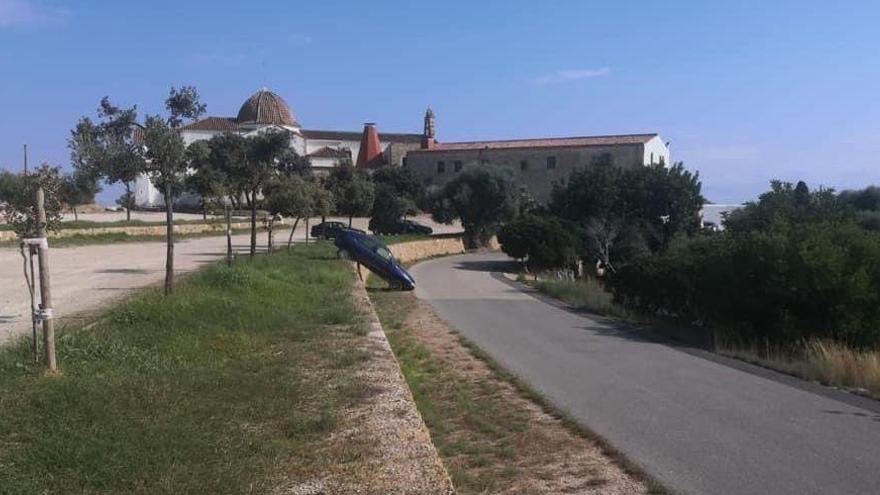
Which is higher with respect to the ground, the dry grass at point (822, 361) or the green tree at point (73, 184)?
the green tree at point (73, 184)

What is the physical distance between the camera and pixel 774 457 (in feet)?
26.9

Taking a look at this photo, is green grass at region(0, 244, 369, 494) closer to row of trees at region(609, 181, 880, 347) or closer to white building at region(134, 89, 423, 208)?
row of trees at region(609, 181, 880, 347)

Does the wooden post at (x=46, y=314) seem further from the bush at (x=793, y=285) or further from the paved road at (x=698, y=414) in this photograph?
the bush at (x=793, y=285)

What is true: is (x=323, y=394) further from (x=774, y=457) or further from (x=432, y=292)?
(x=432, y=292)

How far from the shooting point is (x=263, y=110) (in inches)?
4040

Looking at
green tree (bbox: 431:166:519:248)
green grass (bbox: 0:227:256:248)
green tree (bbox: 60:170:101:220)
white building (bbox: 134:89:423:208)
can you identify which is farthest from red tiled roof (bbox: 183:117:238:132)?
green tree (bbox: 60:170:101:220)

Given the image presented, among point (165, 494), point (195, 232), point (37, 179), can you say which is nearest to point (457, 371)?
point (37, 179)

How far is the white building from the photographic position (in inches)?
3805

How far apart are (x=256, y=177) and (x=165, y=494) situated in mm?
20862

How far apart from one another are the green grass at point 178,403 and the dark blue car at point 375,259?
17.4m

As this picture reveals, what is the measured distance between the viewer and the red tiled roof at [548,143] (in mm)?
97625

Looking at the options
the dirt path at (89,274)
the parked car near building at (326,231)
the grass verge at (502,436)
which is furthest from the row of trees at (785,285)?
the parked car near building at (326,231)

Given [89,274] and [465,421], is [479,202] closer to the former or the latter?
[89,274]

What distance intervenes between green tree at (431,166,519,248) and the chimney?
4171 cm
